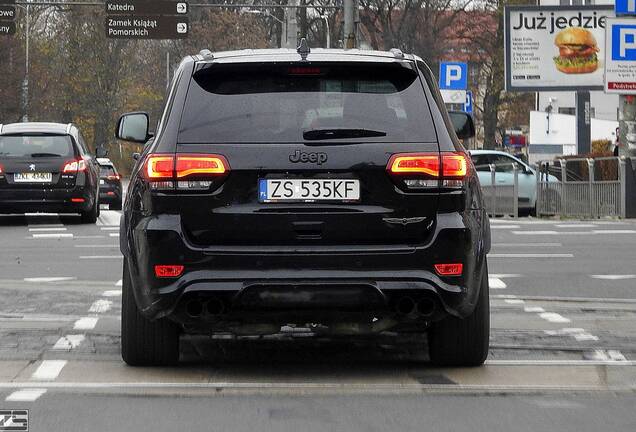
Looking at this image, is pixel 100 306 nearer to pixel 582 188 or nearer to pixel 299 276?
pixel 299 276

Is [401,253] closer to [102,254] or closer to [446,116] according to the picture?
[446,116]

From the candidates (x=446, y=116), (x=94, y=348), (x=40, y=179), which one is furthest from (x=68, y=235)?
(x=446, y=116)

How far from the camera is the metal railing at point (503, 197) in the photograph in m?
29.6

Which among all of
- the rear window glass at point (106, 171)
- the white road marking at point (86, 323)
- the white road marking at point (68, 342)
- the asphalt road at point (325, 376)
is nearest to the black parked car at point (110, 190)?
the rear window glass at point (106, 171)

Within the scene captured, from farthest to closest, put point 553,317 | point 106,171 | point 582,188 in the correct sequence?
point 106,171 < point 582,188 < point 553,317

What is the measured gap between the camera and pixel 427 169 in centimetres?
752

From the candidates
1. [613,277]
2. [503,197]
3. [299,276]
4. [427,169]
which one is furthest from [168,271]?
[503,197]

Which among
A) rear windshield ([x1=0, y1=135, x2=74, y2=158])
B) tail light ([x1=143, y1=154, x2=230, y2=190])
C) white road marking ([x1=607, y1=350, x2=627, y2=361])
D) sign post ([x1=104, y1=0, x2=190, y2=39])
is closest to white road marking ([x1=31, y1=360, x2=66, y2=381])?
tail light ([x1=143, y1=154, x2=230, y2=190])

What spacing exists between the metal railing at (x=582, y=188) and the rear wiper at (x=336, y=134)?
2017 centimetres

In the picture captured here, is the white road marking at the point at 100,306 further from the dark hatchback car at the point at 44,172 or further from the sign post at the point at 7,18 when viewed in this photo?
the sign post at the point at 7,18

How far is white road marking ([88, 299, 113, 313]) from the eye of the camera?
11109mm

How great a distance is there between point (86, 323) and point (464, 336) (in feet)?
10.1

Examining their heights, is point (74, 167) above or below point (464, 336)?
above

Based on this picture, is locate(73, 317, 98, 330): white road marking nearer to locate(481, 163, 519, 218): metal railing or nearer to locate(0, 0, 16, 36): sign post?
locate(481, 163, 519, 218): metal railing
